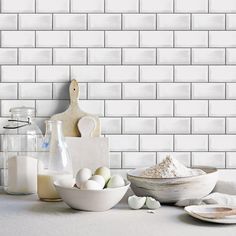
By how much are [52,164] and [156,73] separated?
598mm

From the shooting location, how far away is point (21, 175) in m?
1.90

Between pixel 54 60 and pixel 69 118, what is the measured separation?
245 mm

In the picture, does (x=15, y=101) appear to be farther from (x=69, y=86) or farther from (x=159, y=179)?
(x=159, y=179)

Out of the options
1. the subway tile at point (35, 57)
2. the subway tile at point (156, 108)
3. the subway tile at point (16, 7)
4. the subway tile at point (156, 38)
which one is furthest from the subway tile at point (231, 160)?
the subway tile at point (16, 7)

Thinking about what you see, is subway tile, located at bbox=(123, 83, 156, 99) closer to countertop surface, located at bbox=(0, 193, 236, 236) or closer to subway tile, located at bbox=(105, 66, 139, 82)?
subway tile, located at bbox=(105, 66, 139, 82)

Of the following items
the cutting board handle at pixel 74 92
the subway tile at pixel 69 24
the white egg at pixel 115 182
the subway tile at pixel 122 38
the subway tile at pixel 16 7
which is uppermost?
the subway tile at pixel 16 7

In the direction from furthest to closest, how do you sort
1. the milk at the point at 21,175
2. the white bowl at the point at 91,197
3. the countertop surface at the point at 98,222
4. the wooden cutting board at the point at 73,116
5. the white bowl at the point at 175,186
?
the wooden cutting board at the point at 73,116
the milk at the point at 21,175
the white bowl at the point at 175,186
the white bowl at the point at 91,197
the countertop surface at the point at 98,222

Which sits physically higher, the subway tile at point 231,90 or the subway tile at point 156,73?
the subway tile at point 156,73

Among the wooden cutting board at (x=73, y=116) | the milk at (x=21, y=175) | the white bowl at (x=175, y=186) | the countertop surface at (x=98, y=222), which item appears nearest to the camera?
the countertop surface at (x=98, y=222)

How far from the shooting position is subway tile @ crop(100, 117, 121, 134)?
2.09 m

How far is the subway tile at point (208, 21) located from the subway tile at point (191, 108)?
30 cm

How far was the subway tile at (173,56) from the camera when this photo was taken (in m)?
2.09

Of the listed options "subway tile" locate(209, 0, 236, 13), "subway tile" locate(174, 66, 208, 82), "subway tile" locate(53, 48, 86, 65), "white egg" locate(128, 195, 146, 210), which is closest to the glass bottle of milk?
"white egg" locate(128, 195, 146, 210)

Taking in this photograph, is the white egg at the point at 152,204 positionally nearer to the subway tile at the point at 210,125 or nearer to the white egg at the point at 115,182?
the white egg at the point at 115,182
